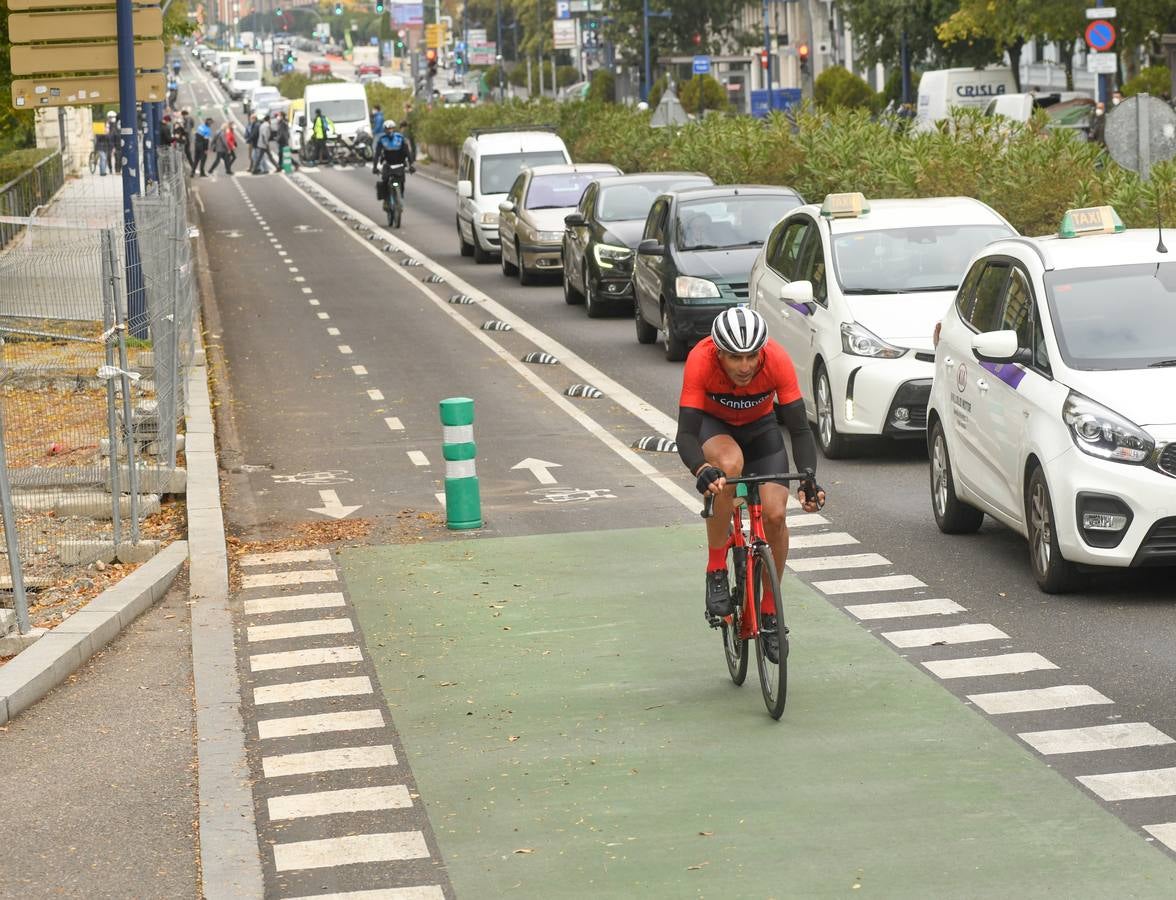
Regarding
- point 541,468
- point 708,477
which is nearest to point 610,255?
point 541,468

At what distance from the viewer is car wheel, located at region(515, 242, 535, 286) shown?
107 feet

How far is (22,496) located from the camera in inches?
541

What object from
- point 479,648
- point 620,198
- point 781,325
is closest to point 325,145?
point 620,198

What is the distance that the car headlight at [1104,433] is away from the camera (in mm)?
10664

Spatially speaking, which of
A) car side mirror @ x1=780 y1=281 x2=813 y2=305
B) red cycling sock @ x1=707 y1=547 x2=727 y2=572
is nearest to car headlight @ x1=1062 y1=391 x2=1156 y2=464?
red cycling sock @ x1=707 y1=547 x2=727 y2=572

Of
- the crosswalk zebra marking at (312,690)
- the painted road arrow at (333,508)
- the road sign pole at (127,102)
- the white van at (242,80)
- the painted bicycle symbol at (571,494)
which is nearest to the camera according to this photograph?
the crosswalk zebra marking at (312,690)

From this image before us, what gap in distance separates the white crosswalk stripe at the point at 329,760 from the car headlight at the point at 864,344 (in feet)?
24.4

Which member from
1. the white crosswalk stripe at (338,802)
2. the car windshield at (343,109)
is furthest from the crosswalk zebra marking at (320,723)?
the car windshield at (343,109)

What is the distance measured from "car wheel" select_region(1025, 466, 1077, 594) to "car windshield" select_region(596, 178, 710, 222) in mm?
16170

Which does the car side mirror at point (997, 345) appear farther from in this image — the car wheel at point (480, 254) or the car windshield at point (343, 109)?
the car windshield at point (343, 109)

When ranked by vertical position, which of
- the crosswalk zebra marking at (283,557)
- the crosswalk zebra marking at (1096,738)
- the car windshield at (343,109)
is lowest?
the crosswalk zebra marking at (1096,738)

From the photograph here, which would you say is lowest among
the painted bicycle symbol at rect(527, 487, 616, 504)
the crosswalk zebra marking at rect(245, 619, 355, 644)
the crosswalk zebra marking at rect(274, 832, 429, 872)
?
the crosswalk zebra marking at rect(274, 832, 429, 872)

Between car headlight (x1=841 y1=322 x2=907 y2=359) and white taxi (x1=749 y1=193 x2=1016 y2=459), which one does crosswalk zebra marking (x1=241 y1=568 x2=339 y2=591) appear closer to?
white taxi (x1=749 y1=193 x2=1016 y2=459)

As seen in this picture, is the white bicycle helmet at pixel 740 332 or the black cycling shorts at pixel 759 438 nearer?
the white bicycle helmet at pixel 740 332
